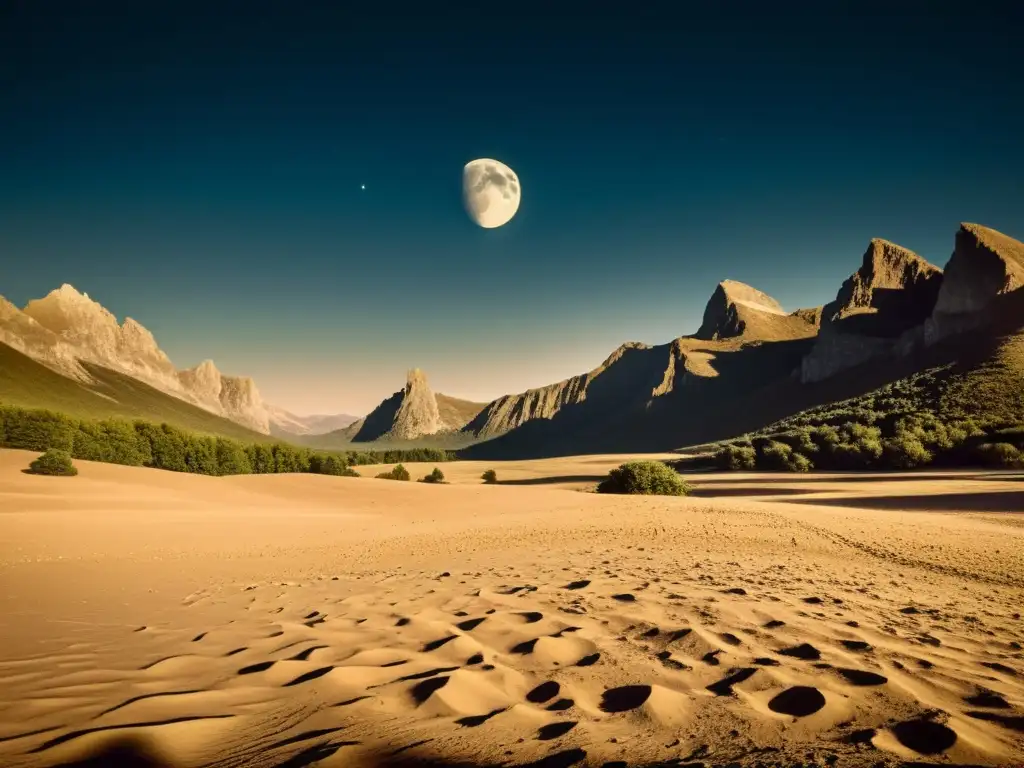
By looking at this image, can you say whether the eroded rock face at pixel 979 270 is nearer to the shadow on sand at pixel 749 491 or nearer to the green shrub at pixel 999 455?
the green shrub at pixel 999 455

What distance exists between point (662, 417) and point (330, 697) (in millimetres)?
145880

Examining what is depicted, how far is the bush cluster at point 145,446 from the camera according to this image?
36.2 m

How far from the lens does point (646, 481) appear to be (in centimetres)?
2672

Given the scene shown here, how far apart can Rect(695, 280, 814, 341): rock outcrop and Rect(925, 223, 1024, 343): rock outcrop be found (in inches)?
2912

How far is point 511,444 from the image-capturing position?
179 m

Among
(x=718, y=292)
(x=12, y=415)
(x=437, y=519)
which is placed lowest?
(x=437, y=519)

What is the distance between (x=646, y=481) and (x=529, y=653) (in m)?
23.9

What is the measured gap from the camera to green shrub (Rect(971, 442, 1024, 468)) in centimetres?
3167

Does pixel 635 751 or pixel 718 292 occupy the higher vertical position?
pixel 718 292

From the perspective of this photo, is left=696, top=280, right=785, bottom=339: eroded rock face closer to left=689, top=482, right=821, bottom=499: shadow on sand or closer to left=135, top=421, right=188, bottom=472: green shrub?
left=689, top=482, right=821, bottom=499: shadow on sand

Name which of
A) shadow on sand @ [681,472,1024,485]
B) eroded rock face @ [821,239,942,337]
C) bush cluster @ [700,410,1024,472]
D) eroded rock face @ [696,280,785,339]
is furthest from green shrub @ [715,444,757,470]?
eroded rock face @ [696,280,785,339]

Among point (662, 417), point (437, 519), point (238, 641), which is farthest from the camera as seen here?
point (662, 417)

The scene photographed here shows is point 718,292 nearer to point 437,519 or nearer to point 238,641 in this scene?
point 437,519

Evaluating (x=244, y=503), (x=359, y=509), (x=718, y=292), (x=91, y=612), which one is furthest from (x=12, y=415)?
(x=718, y=292)
